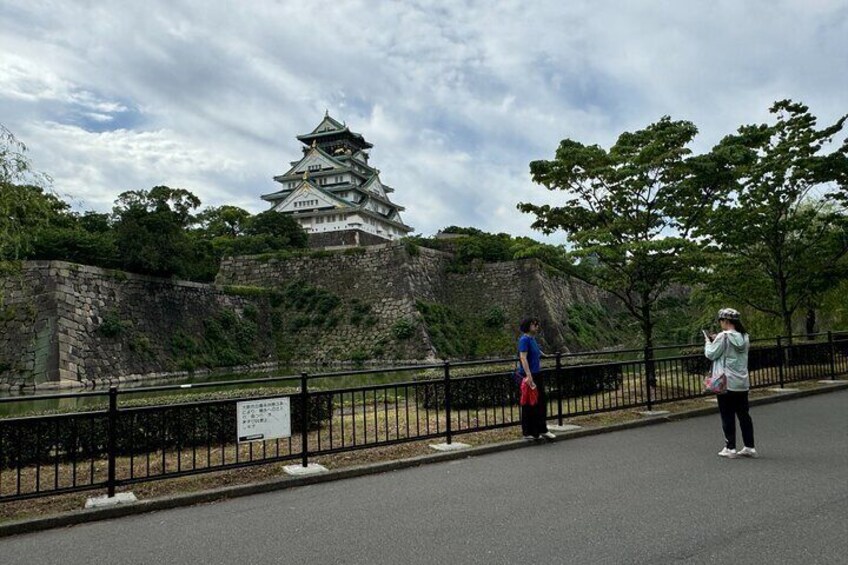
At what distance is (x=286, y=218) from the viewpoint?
4891 cm

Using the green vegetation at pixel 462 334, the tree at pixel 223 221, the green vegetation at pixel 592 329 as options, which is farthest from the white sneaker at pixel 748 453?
the tree at pixel 223 221

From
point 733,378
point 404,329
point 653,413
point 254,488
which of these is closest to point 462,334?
point 404,329

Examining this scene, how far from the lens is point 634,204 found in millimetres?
13180

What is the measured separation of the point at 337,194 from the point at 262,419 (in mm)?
56433

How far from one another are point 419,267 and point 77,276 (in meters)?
18.2

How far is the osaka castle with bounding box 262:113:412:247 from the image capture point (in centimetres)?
5806

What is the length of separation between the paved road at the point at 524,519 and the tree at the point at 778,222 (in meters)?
8.44

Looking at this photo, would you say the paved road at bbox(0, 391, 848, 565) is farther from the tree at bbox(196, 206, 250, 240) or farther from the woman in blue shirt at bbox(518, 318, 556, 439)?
the tree at bbox(196, 206, 250, 240)

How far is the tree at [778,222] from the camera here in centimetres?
1403

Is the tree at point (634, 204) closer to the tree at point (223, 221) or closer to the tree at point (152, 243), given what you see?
the tree at point (152, 243)

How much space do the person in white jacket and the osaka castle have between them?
4677 centimetres

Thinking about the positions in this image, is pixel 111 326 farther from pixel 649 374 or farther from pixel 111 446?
pixel 649 374

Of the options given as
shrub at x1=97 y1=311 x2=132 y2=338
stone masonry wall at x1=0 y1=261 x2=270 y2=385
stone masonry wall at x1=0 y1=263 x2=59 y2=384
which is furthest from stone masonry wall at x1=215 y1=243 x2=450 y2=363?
stone masonry wall at x1=0 y1=263 x2=59 y2=384

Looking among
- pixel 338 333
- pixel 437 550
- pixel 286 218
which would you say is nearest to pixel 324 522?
pixel 437 550
